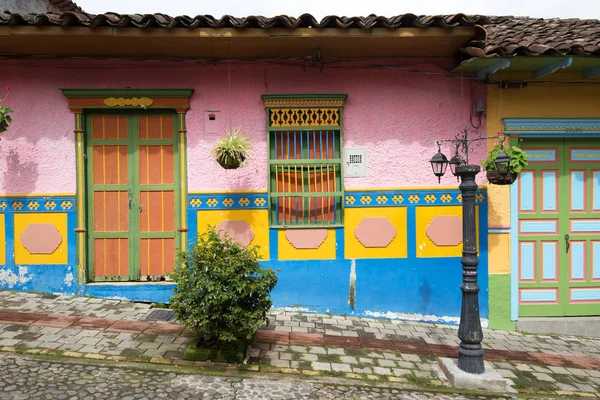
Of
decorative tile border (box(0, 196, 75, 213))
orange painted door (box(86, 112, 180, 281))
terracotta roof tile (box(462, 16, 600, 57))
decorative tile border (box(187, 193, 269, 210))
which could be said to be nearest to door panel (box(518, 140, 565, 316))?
terracotta roof tile (box(462, 16, 600, 57))

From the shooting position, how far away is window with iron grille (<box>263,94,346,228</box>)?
5785mm

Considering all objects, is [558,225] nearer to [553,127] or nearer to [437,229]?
[553,127]

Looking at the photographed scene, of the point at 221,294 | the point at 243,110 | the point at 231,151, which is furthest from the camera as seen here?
the point at 243,110

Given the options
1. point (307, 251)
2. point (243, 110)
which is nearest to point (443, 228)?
point (307, 251)

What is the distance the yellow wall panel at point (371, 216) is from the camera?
19.0 feet

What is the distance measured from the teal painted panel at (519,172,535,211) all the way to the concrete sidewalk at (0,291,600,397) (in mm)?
1864

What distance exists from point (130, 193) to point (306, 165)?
2558 millimetres

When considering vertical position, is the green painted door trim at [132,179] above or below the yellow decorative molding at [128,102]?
below

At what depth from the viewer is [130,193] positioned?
577 cm

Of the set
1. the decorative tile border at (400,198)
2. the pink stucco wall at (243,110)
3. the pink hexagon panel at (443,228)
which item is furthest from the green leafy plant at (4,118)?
the pink hexagon panel at (443,228)

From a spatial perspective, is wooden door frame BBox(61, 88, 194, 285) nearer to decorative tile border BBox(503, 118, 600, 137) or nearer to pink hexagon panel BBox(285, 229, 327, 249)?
pink hexagon panel BBox(285, 229, 327, 249)

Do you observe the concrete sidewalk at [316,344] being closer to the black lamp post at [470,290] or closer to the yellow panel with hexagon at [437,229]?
the black lamp post at [470,290]

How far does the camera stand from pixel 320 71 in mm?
5766

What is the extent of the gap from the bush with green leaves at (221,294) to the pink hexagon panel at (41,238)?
257 centimetres
